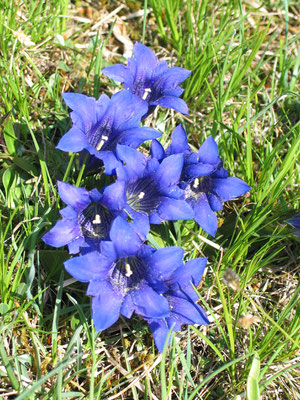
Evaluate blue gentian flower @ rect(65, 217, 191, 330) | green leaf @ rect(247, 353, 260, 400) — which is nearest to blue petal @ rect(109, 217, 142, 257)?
blue gentian flower @ rect(65, 217, 191, 330)

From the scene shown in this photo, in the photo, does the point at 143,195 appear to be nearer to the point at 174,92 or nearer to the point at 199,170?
the point at 199,170

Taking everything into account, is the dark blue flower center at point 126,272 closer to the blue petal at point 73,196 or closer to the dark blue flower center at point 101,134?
the blue petal at point 73,196

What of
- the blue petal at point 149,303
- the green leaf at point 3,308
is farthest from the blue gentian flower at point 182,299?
the green leaf at point 3,308

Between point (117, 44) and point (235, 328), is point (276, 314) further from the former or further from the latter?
point (117, 44)

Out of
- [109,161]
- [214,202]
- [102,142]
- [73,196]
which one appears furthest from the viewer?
[214,202]

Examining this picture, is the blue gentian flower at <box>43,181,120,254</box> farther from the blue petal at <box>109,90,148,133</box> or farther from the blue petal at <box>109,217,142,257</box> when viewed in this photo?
the blue petal at <box>109,90,148,133</box>

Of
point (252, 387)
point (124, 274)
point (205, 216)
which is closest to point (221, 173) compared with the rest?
point (205, 216)

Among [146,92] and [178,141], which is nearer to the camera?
[178,141]
